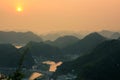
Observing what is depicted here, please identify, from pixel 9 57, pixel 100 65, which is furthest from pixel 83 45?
pixel 100 65

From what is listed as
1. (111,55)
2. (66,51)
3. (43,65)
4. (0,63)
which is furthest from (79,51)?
(111,55)

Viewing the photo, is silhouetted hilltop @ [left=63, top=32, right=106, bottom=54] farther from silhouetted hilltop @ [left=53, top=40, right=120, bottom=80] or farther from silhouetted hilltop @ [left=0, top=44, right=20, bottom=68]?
silhouetted hilltop @ [left=53, top=40, right=120, bottom=80]

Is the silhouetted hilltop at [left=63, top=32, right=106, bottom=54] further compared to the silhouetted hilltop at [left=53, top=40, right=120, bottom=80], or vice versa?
the silhouetted hilltop at [left=63, top=32, right=106, bottom=54]

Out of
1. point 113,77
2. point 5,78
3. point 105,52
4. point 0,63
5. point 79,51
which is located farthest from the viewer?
point 79,51

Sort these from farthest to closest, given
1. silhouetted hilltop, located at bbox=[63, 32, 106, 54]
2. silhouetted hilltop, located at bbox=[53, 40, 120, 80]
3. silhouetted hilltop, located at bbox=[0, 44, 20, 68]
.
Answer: silhouetted hilltop, located at bbox=[63, 32, 106, 54] → silhouetted hilltop, located at bbox=[0, 44, 20, 68] → silhouetted hilltop, located at bbox=[53, 40, 120, 80]

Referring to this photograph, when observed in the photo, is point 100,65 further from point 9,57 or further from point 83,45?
point 83,45

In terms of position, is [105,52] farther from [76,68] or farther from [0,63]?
[0,63]

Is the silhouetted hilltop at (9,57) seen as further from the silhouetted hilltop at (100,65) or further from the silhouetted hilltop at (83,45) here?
the silhouetted hilltop at (83,45)

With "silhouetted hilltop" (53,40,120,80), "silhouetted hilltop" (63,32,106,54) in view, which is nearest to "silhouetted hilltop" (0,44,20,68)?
"silhouetted hilltop" (53,40,120,80)
